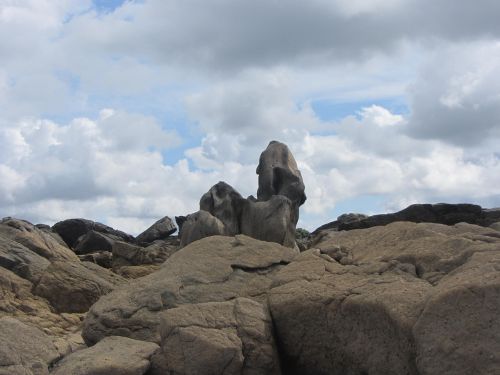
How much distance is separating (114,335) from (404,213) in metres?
21.7

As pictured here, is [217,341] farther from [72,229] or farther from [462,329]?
[72,229]

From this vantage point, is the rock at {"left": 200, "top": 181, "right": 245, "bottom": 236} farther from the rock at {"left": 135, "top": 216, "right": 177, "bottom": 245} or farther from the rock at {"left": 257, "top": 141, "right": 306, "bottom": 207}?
the rock at {"left": 135, "top": 216, "right": 177, "bottom": 245}

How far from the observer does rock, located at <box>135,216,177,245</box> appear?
46.4 metres

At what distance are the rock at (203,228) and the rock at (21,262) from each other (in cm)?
768

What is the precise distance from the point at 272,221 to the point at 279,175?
3.68 m

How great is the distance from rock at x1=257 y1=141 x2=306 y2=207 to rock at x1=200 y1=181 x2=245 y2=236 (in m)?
1.63

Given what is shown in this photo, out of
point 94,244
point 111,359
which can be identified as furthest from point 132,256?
point 111,359

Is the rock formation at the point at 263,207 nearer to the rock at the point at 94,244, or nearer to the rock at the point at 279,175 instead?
the rock at the point at 279,175

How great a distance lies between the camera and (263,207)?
28.7 meters

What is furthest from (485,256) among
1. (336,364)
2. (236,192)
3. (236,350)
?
(236,192)

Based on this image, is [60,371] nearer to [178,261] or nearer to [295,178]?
[178,261]

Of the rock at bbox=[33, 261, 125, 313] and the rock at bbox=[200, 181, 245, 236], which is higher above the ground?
the rock at bbox=[200, 181, 245, 236]

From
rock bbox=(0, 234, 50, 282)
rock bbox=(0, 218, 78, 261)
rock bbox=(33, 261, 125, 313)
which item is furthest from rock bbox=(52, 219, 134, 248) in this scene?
rock bbox=(33, 261, 125, 313)

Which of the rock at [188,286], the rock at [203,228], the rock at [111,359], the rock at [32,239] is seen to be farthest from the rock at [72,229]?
the rock at [111,359]
